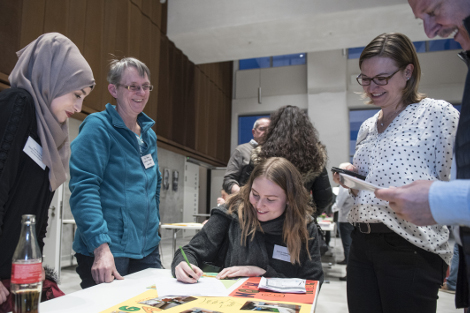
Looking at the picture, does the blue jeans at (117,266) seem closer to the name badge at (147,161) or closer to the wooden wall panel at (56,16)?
the name badge at (147,161)

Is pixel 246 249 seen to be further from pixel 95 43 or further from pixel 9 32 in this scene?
pixel 95 43

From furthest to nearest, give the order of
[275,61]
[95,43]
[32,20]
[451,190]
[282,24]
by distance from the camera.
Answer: [275,61] → [282,24] → [95,43] → [32,20] → [451,190]

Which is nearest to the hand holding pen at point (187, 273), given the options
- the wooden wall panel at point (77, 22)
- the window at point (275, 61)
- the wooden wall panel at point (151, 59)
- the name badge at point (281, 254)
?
the name badge at point (281, 254)

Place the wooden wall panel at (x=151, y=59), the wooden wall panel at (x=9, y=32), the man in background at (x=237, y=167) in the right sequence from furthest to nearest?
the wooden wall panel at (x=151, y=59)
the wooden wall panel at (x=9, y=32)
the man in background at (x=237, y=167)

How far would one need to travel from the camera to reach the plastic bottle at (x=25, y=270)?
79 centimetres

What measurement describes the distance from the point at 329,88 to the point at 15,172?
10.5 metres

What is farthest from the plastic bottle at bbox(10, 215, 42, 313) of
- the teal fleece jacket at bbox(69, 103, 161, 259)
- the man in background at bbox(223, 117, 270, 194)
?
the man in background at bbox(223, 117, 270, 194)

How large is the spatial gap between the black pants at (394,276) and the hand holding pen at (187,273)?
60 centimetres

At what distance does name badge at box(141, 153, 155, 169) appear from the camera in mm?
1682

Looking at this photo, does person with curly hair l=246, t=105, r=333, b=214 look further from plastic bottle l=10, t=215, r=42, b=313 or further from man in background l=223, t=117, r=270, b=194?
plastic bottle l=10, t=215, r=42, b=313

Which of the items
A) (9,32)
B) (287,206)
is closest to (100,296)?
(287,206)

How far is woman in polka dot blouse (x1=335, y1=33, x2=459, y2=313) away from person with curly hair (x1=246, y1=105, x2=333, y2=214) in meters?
0.42

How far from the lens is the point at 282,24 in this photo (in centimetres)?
645

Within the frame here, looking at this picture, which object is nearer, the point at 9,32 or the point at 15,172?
the point at 15,172
